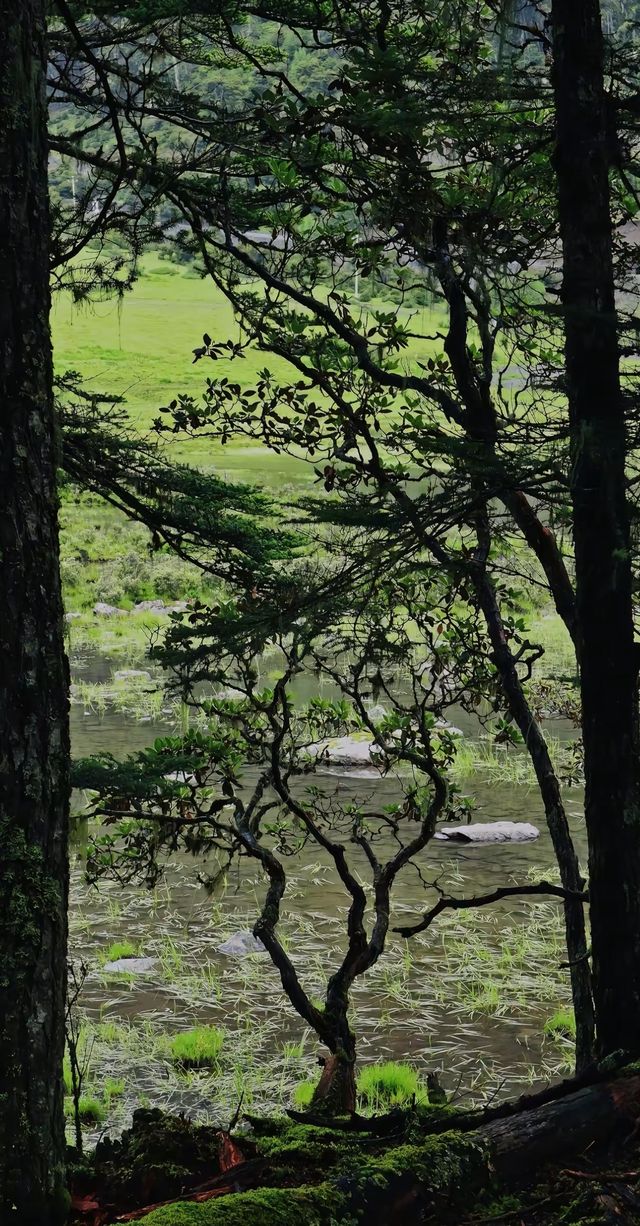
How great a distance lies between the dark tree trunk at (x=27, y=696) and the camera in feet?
8.36

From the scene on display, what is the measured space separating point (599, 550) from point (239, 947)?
20.0 ft

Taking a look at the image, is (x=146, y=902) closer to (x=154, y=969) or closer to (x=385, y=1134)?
(x=154, y=969)

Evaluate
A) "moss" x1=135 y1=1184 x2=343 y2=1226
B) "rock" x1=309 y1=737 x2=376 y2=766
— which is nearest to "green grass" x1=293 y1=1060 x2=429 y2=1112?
"moss" x1=135 y1=1184 x2=343 y2=1226

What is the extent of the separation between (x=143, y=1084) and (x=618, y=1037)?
4.18 meters

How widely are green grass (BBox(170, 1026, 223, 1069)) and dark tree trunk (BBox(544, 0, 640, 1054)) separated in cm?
417

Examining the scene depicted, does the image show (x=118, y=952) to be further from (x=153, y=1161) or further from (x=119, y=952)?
(x=153, y=1161)

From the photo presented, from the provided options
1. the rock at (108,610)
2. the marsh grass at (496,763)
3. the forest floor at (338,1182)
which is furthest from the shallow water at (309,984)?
the rock at (108,610)

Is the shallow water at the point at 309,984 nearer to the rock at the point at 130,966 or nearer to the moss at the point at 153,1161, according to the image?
the rock at the point at 130,966

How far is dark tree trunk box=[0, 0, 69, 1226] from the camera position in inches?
100

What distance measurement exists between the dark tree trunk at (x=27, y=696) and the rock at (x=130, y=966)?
5.72 meters

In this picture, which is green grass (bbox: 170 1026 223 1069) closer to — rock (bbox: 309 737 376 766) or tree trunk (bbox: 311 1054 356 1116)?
tree trunk (bbox: 311 1054 356 1116)

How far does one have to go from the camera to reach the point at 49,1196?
8.42ft

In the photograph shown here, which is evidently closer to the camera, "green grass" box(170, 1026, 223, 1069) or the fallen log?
the fallen log

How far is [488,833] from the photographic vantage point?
10828 mm
